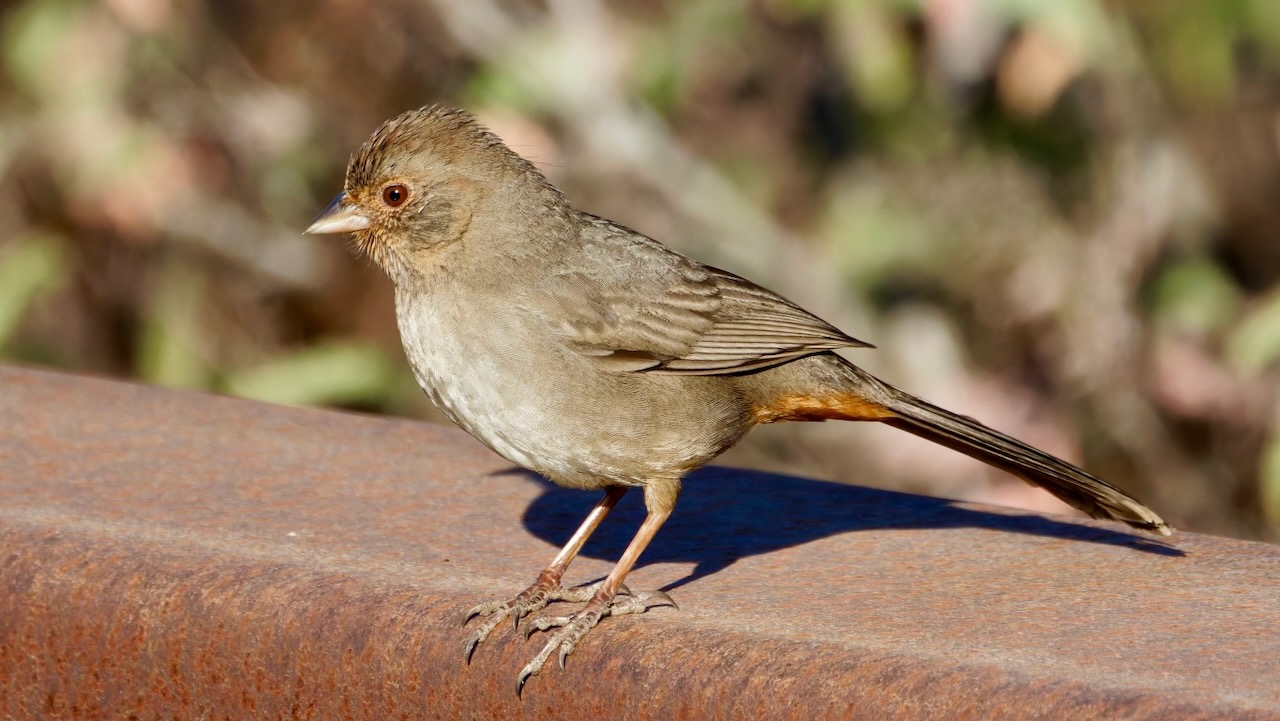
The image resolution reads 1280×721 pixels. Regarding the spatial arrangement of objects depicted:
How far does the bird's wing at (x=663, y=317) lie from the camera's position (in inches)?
131

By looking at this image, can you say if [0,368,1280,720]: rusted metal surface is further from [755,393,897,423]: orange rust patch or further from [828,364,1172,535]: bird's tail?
[755,393,897,423]: orange rust patch

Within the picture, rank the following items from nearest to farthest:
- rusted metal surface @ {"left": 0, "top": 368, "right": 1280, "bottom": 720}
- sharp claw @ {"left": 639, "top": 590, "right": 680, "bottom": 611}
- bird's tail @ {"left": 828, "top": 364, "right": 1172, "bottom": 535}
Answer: rusted metal surface @ {"left": 0, "top": 368, "right": 1280, "bottom": 720} → sharp claw @ {"left": 639, "top": 590, "right": 680, "bottom": 611} → bird's tail @ {"left": 828, "top": 364, "right": 1172, "bottom": 535}

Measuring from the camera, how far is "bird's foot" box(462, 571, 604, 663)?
8.46 feet

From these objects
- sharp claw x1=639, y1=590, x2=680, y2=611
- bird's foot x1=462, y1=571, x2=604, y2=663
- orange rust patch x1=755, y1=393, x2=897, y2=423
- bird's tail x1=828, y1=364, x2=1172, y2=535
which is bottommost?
bird's foot x1=462, y1=571, x2=604, y2=663

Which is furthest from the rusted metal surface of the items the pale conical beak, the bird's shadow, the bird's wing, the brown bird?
the pale conical beak

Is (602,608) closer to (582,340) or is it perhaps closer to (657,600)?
(657,600)

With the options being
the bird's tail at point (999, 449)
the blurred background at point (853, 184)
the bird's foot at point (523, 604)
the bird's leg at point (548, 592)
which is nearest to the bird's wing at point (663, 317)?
the bird's tail at point (999, 449)

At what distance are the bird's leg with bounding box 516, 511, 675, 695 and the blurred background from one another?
2.91 m

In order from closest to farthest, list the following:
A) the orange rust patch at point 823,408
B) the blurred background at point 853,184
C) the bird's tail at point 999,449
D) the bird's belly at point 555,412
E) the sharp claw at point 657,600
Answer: the sharp claw at point 657,600 → the bird's belly at point 555,412 → the bird's tail at point 999,449 → the orange rust patch at point 823,408 → the blurred background at point 853,184

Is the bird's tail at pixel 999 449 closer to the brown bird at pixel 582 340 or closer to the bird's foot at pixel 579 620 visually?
the brown bird at pixel 582 340

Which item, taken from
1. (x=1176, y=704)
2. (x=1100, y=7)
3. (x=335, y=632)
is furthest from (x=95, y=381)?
(x=1100, y=7)

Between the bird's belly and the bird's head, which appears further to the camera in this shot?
the bird's head

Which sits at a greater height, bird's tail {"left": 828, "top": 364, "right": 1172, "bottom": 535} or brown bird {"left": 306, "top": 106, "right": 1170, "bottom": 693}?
bird's tail {"left": 828, "top": 364, "right": 1172, "bottom": 535}

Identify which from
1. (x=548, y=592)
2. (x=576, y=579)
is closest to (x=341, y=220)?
(x=576, y=579)
